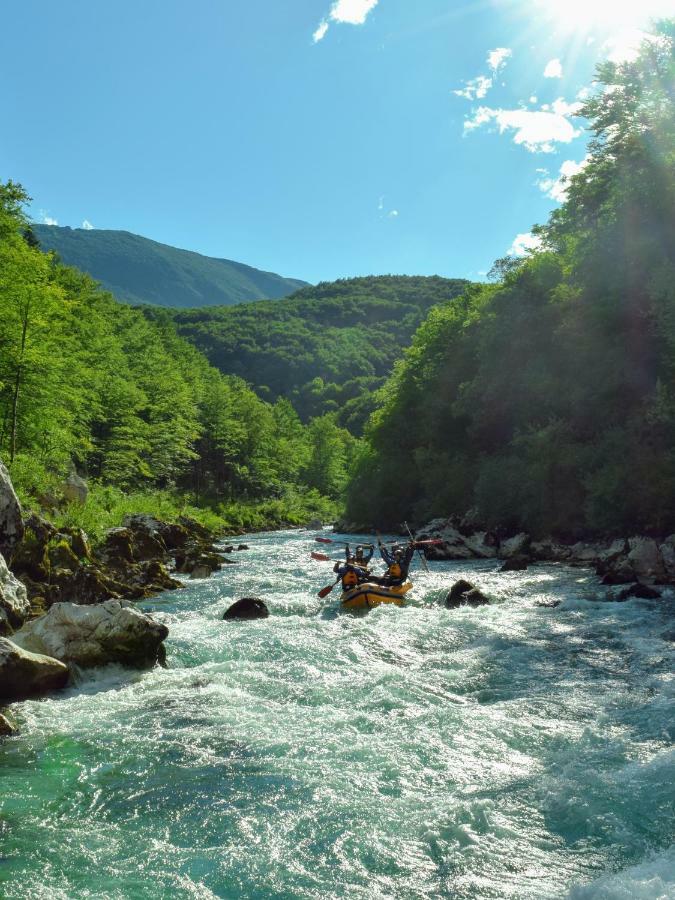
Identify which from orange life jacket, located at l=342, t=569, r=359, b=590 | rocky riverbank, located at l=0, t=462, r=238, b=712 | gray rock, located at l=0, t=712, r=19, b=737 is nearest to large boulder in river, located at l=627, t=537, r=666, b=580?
orange life jacket, located at l=342, t=569, r=359, b=590

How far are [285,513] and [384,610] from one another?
40760 millimetres

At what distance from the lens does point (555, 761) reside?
21.7 feet

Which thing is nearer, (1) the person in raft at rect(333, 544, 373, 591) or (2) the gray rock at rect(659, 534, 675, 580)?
(1) the person in raft at rect(333, 544, 373, 591)

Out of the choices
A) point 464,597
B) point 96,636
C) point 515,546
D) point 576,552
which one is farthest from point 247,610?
point 515,546

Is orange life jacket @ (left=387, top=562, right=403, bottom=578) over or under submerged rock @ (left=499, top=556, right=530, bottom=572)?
over

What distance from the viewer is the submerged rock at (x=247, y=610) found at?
13656 mm

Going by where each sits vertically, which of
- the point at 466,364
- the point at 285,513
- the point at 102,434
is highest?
the point at 466,364

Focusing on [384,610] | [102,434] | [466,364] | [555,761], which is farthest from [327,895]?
[466,364]

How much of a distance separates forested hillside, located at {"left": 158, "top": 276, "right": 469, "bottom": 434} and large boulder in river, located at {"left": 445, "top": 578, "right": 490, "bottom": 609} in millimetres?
98706

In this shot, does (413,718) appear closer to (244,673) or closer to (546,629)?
(244,673)

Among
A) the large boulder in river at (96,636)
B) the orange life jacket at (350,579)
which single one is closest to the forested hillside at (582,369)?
the orange life jacket at (350,579)

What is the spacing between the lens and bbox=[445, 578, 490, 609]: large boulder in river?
1540cm

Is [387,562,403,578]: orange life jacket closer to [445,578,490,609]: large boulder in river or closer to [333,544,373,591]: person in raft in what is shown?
[333,544,373,591]: person in raft

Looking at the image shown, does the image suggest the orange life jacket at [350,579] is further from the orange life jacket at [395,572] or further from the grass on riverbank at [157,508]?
the grass on riverbank at [157,508]
